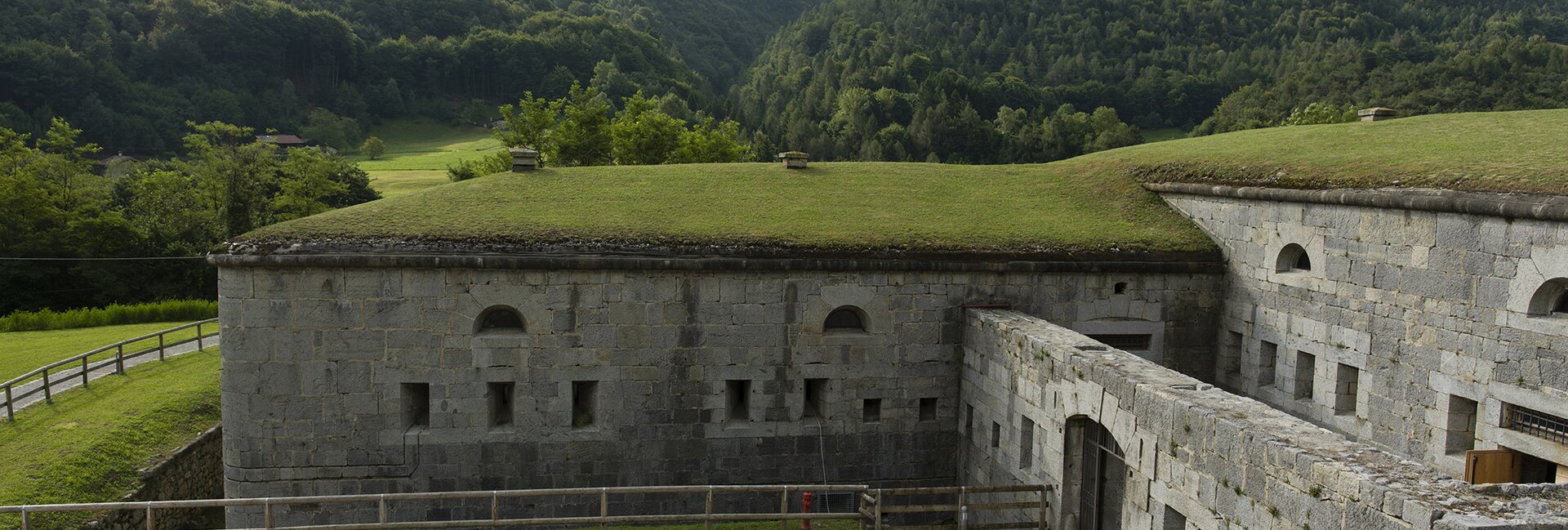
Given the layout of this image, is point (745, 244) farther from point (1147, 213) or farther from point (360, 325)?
point (1147, 213)

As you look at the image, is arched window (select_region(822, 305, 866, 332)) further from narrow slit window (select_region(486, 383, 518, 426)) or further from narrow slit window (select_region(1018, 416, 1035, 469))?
narrow slit window (select_region(486, 383, 518, 426))

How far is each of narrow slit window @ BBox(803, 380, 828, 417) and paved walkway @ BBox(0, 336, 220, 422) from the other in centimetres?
1718

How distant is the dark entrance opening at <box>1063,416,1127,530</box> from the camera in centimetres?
1371

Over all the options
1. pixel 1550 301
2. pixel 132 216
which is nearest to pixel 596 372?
pixel 1550 301

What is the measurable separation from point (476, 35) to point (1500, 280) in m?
128

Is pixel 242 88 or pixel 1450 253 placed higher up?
pixel 242 88

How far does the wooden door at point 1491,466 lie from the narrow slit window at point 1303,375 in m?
3.49

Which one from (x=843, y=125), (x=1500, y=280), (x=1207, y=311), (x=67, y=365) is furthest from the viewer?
(x=843, y=125)

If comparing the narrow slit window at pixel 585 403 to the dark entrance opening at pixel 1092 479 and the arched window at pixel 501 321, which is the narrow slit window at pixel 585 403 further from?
the dark entrance opening at pixel 1092 479

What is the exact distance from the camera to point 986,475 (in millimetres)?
16516

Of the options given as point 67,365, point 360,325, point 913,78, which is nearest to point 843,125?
point 913,78

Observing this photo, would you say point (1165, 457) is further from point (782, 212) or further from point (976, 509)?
point (782, 212)

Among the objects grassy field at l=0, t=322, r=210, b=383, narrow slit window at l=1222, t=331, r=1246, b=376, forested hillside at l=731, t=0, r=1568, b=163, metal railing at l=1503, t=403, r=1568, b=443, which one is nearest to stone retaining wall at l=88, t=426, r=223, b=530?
grassy field at l=0, t=322, r=210, b=383

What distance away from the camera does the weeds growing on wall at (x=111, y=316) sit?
112 feet
